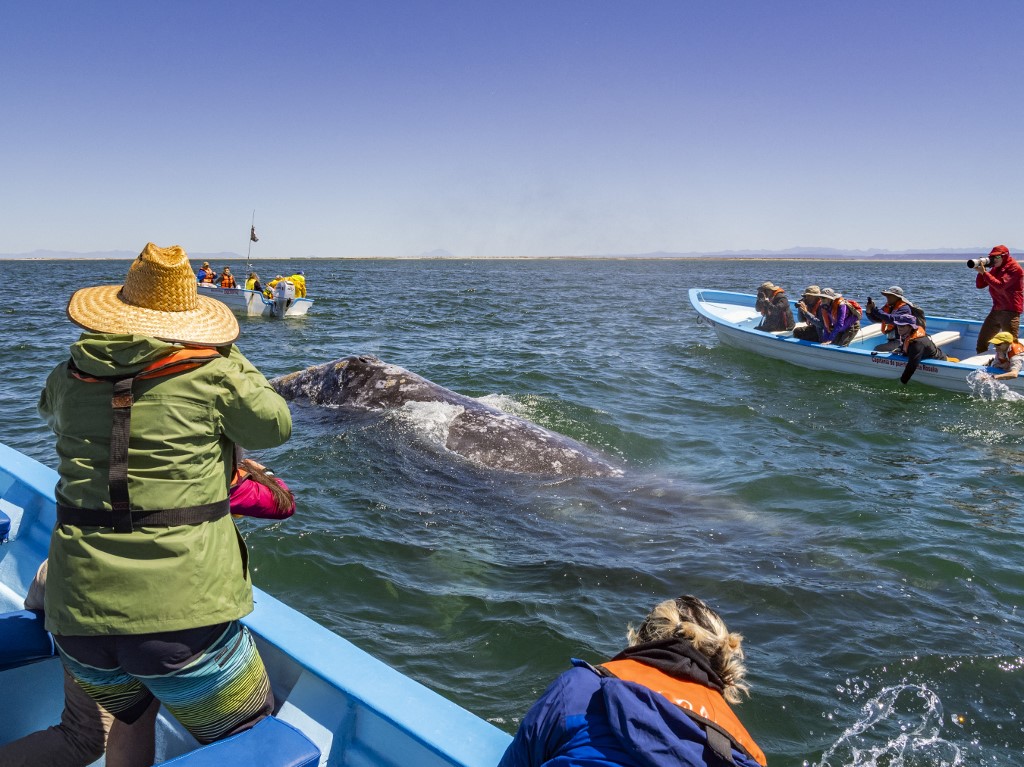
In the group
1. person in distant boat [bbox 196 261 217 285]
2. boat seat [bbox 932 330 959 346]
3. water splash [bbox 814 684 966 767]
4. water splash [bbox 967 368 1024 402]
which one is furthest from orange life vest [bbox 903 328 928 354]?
person in distant boat [bbox 196 261 217 285]

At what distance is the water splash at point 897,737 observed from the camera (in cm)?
414

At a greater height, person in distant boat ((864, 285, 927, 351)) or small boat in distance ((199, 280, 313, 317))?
person in distant boat ((864, 285, 927, 351))

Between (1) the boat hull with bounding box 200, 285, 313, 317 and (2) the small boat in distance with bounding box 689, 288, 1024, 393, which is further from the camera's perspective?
(1) the boat hull with bounding box 200, 285, 313, 317

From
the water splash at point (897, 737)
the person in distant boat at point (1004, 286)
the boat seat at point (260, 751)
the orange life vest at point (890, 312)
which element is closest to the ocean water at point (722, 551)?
the water splash at point (897, 737)

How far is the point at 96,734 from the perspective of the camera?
2.71 metres

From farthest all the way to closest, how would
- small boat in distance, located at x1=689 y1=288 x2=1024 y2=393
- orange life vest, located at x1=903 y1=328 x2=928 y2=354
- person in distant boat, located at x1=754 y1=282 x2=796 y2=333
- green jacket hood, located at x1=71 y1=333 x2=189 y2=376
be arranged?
1. person in distant boat, located at x1=754 y1=282 x2=796 y2=333
2. orange life vest, located at x1=903 y1=328 x2=928 y2=354
3. small boat in distance, located at x1=689 y1=288 x2=1024 y2=393
4. green jacket hood, located at x1=71 y1=333 x2=189 y2=376

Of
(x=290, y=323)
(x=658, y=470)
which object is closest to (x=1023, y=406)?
(x=658, y=470)

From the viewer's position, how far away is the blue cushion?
9.46 ft

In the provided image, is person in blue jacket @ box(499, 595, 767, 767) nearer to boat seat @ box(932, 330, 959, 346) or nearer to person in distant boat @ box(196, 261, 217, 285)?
boat seat @ box(932, 330, 959, 346)

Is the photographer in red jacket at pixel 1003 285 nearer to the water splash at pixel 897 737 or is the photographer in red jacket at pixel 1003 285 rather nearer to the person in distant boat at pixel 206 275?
the water splash at pixel 897 737

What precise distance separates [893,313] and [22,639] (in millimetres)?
15369

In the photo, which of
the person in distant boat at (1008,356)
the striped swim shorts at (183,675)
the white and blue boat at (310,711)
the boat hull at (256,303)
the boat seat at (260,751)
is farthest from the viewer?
the boat hull at (256,303)

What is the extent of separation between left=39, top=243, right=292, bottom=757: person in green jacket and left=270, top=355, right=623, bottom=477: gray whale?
6.01 m

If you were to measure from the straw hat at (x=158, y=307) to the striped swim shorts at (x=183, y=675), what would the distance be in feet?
3.16
